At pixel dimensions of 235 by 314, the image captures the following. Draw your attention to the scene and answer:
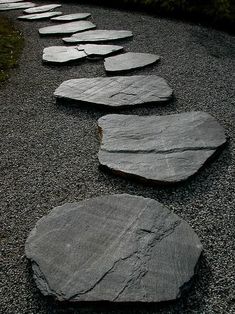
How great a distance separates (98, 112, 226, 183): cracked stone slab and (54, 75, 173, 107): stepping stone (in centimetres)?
35

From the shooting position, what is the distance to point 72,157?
2934 mm

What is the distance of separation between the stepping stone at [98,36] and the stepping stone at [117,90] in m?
1.58

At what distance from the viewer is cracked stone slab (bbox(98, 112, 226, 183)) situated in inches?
102

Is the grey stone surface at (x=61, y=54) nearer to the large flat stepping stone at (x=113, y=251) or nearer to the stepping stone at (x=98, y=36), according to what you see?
the stepping stone at (x=98, y=36)

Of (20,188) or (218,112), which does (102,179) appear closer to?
(20,188)

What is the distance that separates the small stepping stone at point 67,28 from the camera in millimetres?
6066

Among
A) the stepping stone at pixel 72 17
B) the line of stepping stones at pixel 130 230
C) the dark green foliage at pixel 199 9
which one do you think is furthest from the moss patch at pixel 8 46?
the dark green foliage at pixel 199 9

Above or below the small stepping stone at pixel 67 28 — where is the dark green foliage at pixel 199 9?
above

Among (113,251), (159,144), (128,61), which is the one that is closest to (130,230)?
(113,251)

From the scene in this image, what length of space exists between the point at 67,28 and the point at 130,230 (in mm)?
4939

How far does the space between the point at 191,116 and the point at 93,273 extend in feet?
6.24

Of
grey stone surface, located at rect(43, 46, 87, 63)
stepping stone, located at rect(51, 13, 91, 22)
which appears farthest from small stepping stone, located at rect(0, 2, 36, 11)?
grey stone surface, located at rect(43, 46, 87, 63)

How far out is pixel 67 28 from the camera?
624 centimetres

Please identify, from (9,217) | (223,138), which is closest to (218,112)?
(223,138)
